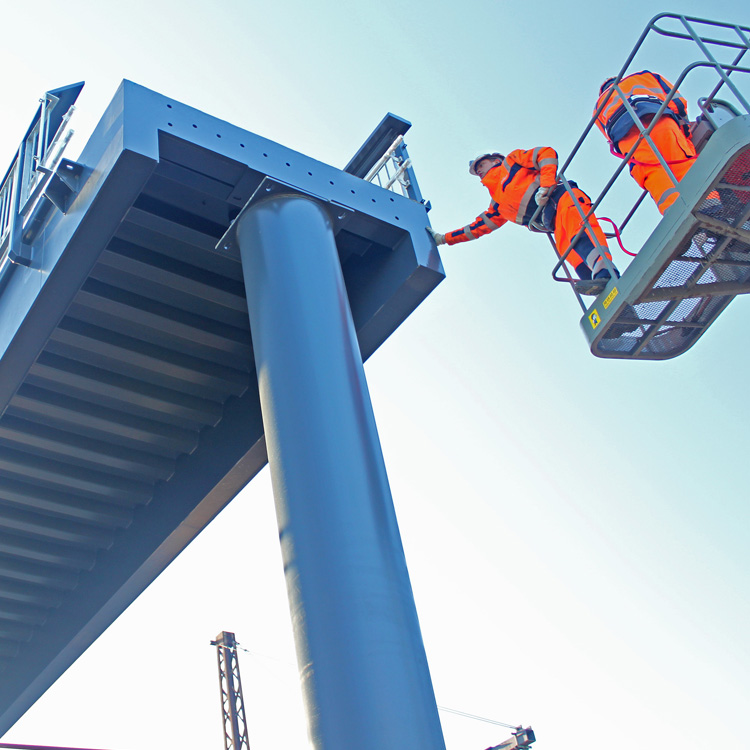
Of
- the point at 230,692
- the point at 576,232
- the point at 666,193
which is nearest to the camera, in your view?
the point at 666,193

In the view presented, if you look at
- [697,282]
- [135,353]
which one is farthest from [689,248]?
[135,353]

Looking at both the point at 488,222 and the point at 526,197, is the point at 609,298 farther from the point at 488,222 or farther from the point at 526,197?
the point at 488,222

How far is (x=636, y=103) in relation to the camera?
6.98 m

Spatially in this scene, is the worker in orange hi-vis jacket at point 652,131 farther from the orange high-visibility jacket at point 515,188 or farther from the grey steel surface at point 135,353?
the grey steel surface at point 135,353

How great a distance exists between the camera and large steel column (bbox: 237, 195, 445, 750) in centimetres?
448

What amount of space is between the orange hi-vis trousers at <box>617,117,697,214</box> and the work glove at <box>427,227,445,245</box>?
1.64 meters

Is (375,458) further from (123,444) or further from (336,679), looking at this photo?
(123,444)

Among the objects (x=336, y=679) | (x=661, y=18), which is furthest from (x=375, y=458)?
(x=661, y=18)

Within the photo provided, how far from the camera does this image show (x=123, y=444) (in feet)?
30.7

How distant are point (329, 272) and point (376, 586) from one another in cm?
245

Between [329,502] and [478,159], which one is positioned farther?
[478,159]

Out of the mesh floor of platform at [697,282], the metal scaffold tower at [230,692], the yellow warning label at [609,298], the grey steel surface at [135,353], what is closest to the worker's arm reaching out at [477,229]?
the grey steel surface at [135,353]

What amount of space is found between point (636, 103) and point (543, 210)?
127 cm

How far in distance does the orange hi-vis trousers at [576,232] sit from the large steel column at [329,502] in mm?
2190
